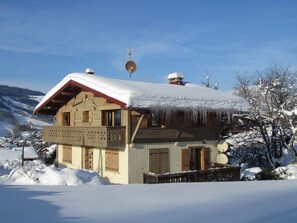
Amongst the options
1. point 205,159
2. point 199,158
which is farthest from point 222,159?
point 199,158

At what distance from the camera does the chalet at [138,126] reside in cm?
1689

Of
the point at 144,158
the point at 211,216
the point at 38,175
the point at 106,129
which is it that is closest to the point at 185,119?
the point at 144,158

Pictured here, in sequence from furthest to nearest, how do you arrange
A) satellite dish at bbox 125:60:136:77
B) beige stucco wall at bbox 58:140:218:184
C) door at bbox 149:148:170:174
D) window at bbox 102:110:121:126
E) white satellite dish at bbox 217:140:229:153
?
satellite dish at bbox 125:60:136:77
white satellite dish at bbox 217:140:229:153
window at bbox 102:110:121:126
door at bbox 149:148:170:174
beige stucco wall at bbox 58:140:218:184

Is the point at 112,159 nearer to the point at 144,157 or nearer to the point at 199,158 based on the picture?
the point at 144,157

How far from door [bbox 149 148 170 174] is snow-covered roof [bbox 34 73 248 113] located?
2529 millimetres

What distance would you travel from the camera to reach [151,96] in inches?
651

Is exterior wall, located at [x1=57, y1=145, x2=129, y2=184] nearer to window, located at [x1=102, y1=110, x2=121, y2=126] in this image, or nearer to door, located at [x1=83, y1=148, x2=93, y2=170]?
door, located at [x1=83, y1=148, x2=93, y2=170]

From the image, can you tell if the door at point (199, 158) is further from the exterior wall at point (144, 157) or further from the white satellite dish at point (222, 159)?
the exterior wall at point (144, 157)

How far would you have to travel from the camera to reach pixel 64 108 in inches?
910

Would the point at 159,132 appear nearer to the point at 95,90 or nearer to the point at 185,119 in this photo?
the point at 185,119

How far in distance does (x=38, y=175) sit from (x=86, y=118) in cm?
694

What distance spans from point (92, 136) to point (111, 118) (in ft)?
6.20

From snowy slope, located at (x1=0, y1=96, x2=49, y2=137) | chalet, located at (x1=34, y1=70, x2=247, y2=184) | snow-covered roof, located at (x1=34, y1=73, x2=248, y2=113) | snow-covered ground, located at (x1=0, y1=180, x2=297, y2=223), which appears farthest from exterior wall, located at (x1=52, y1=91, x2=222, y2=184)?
snowy slope, located at (x1=0, y1=96, x2=49, y2=137)

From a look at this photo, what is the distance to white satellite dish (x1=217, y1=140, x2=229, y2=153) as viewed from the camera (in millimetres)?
19966
